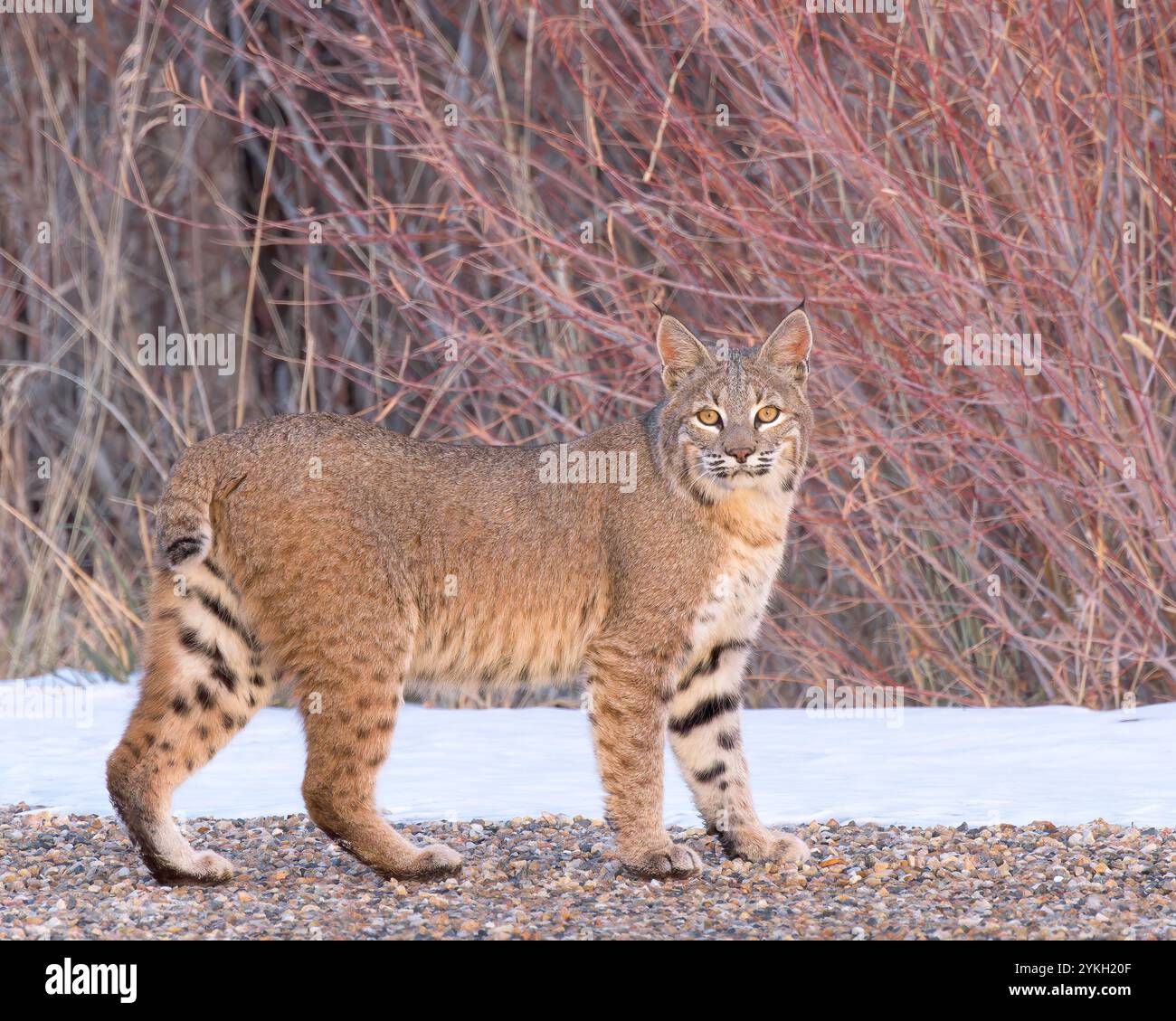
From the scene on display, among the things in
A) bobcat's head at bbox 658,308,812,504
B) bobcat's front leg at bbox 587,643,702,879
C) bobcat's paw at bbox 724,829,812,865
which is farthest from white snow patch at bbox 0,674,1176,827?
bobcat's head at bbox 658,308,812,504

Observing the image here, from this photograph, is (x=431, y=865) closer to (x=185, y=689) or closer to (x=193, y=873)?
(x=193, y=873)

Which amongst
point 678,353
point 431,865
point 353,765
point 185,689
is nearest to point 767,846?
point 431,865

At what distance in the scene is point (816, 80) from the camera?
685 centimetres

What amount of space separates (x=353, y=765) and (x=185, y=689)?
1.90 feet

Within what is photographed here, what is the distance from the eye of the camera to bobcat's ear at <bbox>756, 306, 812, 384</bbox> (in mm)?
5379

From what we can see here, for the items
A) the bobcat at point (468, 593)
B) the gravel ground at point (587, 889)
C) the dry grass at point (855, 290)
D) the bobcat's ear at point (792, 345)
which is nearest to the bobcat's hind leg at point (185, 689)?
the bobcat at point (468, 593)

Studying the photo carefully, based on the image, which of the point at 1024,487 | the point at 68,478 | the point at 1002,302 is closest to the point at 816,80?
the point at 1002,302

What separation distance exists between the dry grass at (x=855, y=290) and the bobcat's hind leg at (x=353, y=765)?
237 cm

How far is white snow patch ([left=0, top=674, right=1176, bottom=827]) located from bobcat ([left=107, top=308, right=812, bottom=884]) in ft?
1.86

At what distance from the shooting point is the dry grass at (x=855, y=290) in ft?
22.7

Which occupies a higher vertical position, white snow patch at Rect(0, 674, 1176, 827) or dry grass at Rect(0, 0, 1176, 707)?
dry grass at Rect(0, 0, 1176, 707)

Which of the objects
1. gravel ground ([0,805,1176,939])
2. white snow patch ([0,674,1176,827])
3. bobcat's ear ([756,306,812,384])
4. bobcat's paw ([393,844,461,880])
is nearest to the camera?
gravel ground ([0,805,1176,939])

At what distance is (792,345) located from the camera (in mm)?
5441

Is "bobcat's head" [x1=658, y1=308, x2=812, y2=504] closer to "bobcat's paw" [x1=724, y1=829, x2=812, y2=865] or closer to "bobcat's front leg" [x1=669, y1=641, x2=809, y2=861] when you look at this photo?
"bobcat's front leg" [x1=669, y1=641, x2=809, y2=861]
